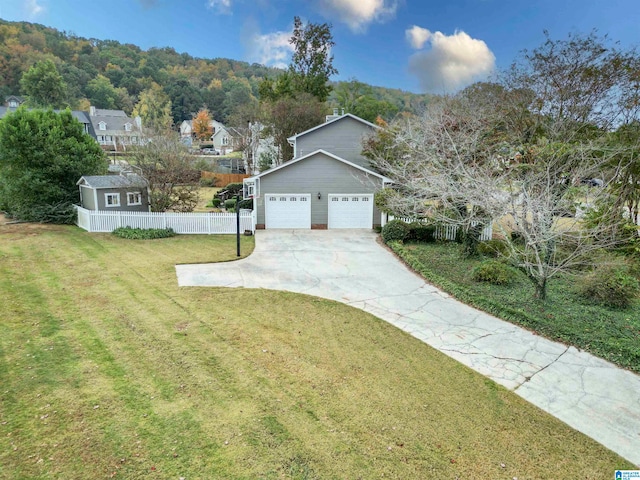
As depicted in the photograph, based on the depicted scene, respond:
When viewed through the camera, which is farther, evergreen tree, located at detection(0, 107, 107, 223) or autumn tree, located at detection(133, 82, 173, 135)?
autumn tree, located at detection(133, 82, 173, 135)

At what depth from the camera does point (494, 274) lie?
35.9 feet

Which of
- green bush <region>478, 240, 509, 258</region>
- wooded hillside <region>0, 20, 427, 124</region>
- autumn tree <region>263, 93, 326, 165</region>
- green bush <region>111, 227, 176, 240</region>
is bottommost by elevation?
green bush <region>478, 240, 509, 258</region>

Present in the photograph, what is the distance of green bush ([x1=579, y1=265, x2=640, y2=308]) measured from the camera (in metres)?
9.13

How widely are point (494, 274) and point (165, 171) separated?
46.8ft

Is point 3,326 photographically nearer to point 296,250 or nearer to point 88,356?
point 88,356

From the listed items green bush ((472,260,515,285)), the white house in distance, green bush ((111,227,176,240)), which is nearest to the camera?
green bush ((472,260,515,285))

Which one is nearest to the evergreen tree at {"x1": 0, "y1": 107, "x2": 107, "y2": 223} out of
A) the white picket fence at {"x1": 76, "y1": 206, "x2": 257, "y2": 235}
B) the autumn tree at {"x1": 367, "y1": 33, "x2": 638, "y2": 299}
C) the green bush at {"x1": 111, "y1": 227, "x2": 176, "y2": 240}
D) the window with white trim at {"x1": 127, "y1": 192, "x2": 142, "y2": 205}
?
the white picket fence at {"x1": 76, "y1": 206, "x2": 257, "y2": 235}

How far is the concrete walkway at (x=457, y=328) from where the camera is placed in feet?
18.4

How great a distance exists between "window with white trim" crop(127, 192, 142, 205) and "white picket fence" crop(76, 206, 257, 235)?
2032 millimetres

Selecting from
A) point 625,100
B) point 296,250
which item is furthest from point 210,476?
point 625,100

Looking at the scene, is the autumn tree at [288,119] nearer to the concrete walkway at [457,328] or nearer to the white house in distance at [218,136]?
the concrete walkway at [457,328]

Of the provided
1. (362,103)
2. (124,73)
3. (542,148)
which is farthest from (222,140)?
(542,148)

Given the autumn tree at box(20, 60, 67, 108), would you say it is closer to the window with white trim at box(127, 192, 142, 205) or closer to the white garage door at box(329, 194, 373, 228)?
the window with white trim at box(127, 192, 142, 205)

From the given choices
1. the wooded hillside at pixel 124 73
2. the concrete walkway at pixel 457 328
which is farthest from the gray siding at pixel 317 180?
the wooded hillside at pixel 124 73
